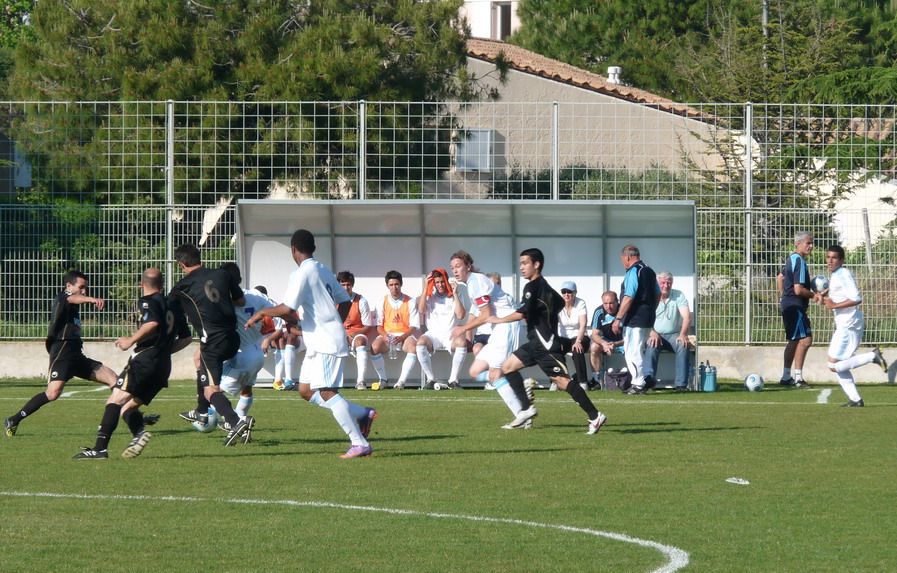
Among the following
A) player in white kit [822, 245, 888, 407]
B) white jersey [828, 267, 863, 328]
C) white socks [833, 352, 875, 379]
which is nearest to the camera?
white socks [833, 352, 875, 379]

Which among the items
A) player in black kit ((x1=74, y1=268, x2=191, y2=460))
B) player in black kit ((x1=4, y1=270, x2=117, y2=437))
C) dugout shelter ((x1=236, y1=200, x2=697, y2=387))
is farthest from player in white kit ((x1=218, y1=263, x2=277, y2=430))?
dugout shelter ((x1=236, y1=200, x2=697, y2=387))

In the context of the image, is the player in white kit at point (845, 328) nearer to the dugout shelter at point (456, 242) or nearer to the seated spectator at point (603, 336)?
the seated spectator at point (603, 336)

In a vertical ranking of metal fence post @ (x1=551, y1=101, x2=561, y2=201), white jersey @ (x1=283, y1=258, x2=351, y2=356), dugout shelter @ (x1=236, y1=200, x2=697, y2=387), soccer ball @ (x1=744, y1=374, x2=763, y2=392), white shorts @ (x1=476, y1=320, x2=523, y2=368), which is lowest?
soccer ball @ (x1=744, y1=374, x2=763, y2=392)

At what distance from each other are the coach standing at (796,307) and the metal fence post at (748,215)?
2.88ft

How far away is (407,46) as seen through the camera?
2967 cm

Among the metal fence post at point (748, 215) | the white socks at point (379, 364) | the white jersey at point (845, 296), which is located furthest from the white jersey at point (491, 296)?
the metal fence post at point (748, 215)

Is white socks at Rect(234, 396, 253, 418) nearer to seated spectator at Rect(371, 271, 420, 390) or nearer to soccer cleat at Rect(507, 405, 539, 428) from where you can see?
soccer cleat at Rect(507, 405, 539, 428)

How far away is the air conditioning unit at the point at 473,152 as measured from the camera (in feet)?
69.6

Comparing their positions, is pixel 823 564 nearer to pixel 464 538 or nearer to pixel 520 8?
pixel 464 538

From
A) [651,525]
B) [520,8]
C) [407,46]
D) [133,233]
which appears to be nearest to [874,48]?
[520,8]

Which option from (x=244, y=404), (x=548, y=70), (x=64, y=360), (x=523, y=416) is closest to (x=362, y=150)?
(x=244, y=404)

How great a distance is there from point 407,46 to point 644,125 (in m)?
9.68

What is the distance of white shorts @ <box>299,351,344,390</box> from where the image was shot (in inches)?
423

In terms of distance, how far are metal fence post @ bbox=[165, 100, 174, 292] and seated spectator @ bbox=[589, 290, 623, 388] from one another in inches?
266
